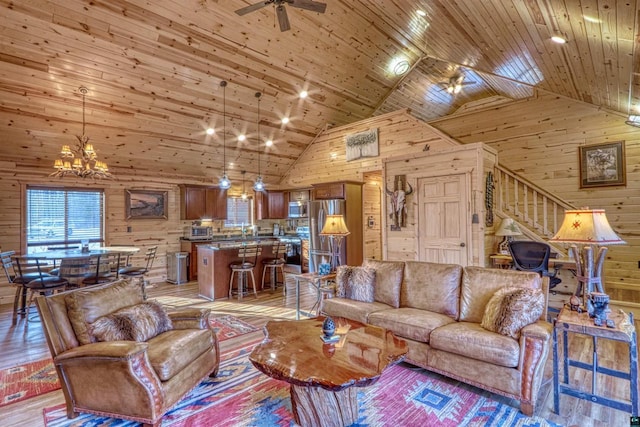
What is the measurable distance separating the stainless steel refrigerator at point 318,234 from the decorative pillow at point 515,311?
453 centimetres

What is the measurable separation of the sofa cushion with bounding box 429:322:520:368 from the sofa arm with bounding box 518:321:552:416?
0.18 feet

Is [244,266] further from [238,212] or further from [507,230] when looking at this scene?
[507,230]

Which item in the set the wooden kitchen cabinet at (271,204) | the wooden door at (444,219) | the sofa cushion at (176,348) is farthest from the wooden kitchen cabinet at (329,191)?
the sofa cushion at (176,348)

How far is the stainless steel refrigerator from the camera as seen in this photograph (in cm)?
728

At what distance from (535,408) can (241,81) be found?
6.44 metres

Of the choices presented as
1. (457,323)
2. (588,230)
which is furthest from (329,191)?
(588,230)

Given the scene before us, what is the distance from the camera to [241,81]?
6.31 meters

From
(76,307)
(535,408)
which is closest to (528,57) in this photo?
(535,408)

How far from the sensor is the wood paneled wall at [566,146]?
5.71 metres

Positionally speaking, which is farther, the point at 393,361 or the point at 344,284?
the point at 344,284

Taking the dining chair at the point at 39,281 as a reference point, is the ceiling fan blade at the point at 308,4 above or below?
above

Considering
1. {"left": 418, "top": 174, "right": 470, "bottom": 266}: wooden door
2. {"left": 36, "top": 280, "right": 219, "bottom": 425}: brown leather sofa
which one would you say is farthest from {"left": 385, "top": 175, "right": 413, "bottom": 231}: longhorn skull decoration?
{"left": 36, "top": 280, "right": 219, "bottom": 425}: brown leather sofa

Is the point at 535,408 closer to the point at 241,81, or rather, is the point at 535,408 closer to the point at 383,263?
the point at 383,263

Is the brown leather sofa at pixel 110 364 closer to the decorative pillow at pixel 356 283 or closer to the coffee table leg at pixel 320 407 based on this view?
the coffee table leg at pixel 320 407
